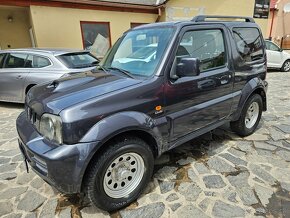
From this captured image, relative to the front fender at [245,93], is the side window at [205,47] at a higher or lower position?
higher

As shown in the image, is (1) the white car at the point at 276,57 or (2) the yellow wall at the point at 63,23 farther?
(1) the white car at the point at 276,57

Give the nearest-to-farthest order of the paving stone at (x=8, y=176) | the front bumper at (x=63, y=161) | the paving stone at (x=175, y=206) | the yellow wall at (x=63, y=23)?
the front bumper at (x=63, y=161) < the paving stone at (x=175, y=206) < the paving stone at (x=8, y=176) < the yellow wall at (x=63, y=23)

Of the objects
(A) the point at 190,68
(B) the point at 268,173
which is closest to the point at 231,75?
(A) the point at 190,68

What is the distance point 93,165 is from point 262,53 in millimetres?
3638

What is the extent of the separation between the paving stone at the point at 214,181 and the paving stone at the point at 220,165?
0.19 m

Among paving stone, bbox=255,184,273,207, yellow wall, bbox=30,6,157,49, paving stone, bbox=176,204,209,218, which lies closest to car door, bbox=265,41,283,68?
yellow wall, bbox=30,6,157,49

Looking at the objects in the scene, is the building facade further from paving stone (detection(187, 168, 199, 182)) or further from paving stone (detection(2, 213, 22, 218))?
paving stone (detection(187, 168, 199, 182))

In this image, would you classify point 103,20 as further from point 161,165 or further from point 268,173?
point 268,173

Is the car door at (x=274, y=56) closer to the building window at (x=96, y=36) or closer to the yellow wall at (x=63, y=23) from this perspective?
the yellow wall at (x=63, y=23)

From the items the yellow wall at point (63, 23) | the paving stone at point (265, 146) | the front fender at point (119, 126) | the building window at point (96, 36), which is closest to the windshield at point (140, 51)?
the front fender at point (119, 126)

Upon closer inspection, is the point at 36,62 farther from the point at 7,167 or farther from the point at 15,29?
the point at 15,29

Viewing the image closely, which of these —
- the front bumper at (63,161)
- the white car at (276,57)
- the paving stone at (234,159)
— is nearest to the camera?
the front bumper at (63,161)

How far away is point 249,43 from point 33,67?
530 cm

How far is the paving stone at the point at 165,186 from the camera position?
2933mm
